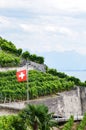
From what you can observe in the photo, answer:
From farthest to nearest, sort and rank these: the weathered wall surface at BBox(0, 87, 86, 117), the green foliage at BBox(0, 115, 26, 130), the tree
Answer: the weathered wall surface at BBox(0, 87, 86, 117)
the green foliage at BBox(0, 115, 26, 130)
the tree

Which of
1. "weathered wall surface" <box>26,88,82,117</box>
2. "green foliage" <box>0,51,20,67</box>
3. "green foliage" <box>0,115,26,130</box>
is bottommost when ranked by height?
"green foliage" <box>0,115,26,130</box>

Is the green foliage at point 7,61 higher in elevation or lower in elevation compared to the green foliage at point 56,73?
higher

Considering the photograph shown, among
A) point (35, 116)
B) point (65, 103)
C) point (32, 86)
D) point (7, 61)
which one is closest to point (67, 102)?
point (65, 103)

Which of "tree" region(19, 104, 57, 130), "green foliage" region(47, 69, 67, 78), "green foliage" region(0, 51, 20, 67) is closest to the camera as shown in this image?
"tree" region(19, 104, 57, 130)

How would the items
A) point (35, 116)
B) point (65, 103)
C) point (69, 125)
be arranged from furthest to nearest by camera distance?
point (65, 103), point (69, 125), point (35, 116)

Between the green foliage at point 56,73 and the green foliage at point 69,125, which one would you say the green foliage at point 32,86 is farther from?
the green foliage at point 69,125

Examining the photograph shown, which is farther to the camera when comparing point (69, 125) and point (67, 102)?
point (67, 102)

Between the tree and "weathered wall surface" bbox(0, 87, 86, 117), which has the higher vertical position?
"weathered wall surface" bbox(0, 87, 86, 117)

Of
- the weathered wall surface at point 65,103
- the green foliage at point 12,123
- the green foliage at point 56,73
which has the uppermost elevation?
the green foliage at point 56,73

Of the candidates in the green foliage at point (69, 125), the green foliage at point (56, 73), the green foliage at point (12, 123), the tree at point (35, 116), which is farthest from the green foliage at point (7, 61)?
the tree at point (35, 116)

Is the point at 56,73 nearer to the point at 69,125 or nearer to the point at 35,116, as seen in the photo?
the point at 69,125

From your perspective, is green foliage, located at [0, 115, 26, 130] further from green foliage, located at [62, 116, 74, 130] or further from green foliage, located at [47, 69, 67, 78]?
green foliage, located at [47, 69, 67, 78]

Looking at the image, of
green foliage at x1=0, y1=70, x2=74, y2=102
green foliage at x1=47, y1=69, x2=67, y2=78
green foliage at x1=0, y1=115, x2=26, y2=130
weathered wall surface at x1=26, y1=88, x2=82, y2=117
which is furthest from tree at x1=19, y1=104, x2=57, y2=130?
green foliage at x1=47, y1=69, x2=67, y2=78

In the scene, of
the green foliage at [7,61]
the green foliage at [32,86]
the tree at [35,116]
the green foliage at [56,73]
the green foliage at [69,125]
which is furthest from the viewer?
the green foliage at [56,73]
